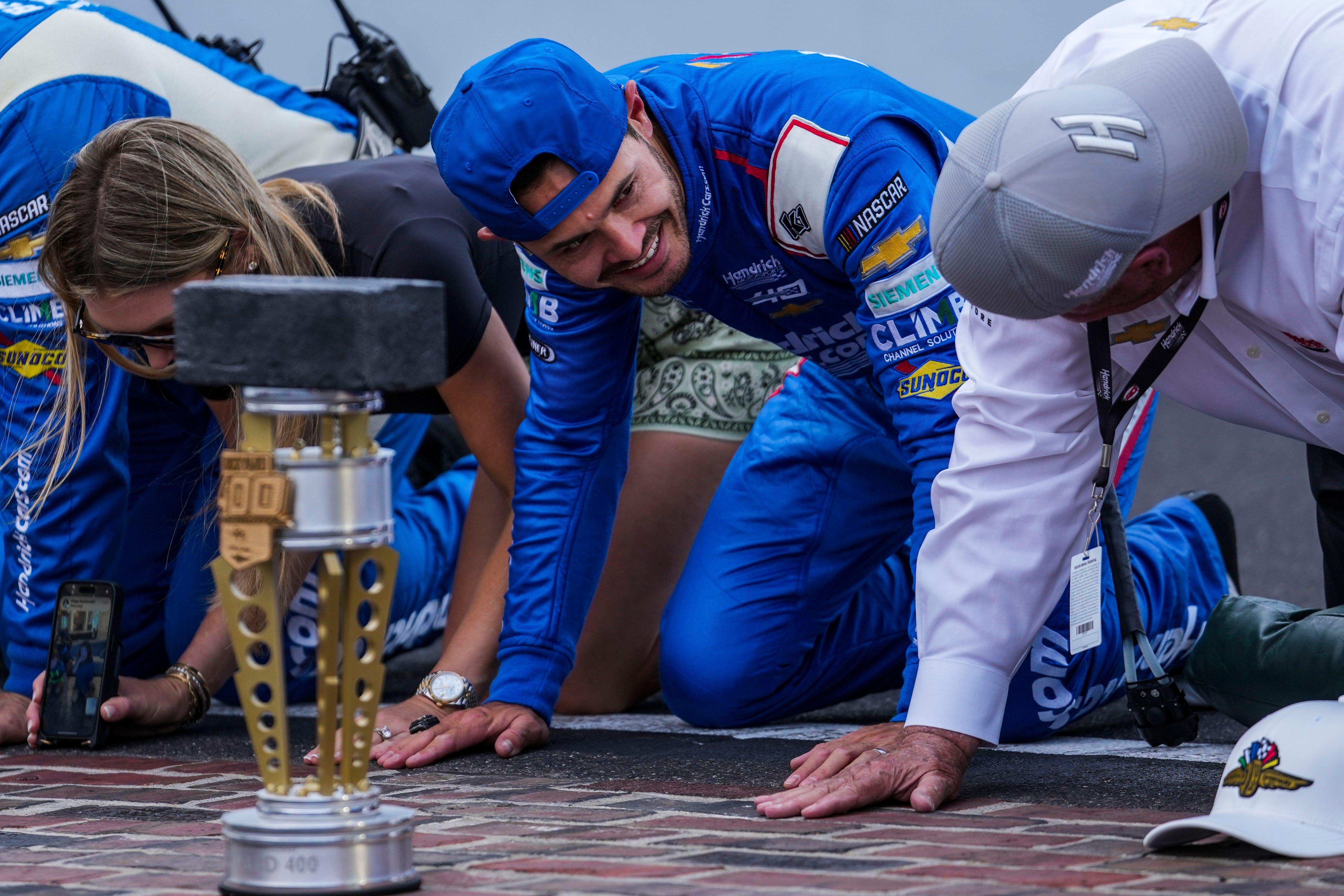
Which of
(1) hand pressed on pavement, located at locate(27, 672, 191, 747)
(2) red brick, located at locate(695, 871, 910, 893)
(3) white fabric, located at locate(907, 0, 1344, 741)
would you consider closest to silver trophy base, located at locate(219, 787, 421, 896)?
(2) red brick, located at locate(695, 871, 910, 893)

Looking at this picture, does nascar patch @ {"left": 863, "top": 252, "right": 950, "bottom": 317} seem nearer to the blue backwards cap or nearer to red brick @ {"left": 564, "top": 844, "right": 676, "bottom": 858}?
the blue backwards cap

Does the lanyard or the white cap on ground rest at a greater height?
the lanyard

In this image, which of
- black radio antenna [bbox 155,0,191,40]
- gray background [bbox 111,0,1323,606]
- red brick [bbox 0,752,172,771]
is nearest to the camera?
red brick [bbox 0,752,172,771]

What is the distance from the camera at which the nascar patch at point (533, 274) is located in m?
2.43

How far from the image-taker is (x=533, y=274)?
8.05ft

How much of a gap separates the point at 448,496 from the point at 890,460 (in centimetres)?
116

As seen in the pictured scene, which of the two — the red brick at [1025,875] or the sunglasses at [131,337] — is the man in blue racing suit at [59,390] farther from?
the red brick at [1025,875]

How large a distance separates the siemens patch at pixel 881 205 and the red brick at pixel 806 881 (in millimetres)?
949

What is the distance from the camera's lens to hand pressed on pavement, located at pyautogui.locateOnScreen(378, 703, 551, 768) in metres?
2.20

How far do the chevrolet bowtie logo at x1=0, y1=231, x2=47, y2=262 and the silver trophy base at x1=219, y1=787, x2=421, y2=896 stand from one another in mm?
1548

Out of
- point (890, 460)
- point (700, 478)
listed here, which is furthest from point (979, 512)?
point (700, 478)

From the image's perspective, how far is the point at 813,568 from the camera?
284 centimetres

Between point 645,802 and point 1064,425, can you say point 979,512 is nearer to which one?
point 1064,425

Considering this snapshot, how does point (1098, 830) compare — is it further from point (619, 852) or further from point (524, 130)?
point (524, 130)
